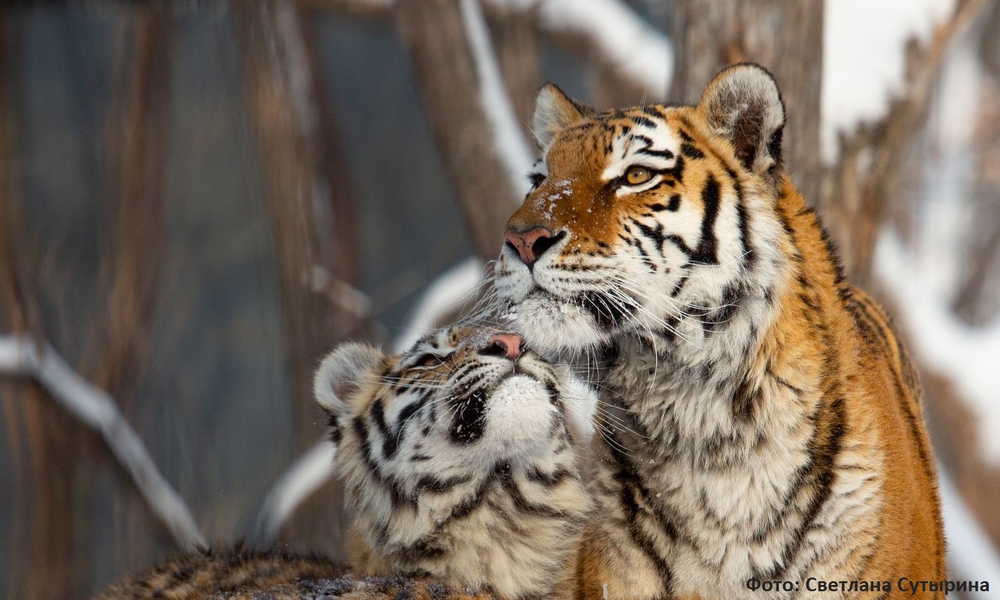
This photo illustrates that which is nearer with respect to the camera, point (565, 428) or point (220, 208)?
point (565, 428)

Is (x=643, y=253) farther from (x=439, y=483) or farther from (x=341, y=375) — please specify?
(x=341, y=375)

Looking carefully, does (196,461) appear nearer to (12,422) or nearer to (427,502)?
(12,422)

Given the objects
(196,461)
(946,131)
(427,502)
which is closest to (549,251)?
(427,502)

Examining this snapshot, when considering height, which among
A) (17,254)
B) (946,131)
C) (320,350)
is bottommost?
(946,131)

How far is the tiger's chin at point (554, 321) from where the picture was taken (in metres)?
2.38

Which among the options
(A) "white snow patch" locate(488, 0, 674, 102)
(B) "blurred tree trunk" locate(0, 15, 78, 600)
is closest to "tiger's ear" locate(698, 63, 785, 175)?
(A) "white snow patch" locate(488, 0, 674, 102)

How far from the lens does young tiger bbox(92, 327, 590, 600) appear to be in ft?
8.21

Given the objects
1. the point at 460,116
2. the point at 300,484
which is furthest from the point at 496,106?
the point at 300,484

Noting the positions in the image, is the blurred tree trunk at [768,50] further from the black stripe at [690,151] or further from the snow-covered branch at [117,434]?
the snow-covered branch at [117,434]

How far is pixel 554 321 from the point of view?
2.38m

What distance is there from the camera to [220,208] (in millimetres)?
10789

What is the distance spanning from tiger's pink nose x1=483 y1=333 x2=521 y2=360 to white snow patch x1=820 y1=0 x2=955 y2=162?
230cm

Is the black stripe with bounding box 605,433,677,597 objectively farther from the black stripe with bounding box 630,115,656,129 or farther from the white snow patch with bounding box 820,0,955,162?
the white snow patch with bounding box 820,0,955,162

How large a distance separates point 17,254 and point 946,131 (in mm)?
10682
